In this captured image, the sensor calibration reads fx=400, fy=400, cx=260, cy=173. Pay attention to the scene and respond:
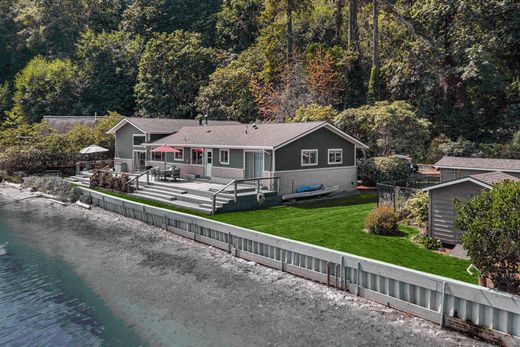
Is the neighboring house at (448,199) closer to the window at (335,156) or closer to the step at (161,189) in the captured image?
the window at (335,156)

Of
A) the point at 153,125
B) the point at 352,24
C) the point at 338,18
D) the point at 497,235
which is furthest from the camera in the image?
the point at 338,18

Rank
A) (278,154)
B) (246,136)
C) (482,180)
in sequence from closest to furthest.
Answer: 1. (482,180)
2. (278,154)
3. (246,136)

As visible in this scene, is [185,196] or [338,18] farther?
[338,18]

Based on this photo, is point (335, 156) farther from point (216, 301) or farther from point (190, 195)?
point (216, 301)

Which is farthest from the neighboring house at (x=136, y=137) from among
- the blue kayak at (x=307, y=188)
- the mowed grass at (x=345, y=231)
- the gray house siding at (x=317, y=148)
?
the mowed grass at (x=345, y=231)

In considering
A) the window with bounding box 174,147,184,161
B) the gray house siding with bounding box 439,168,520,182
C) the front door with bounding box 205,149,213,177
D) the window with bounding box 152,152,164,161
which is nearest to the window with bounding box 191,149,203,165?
the front door with bounding box 205,149,213,177

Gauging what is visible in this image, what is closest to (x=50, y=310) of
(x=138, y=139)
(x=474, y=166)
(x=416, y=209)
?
(x=416, y=209)
